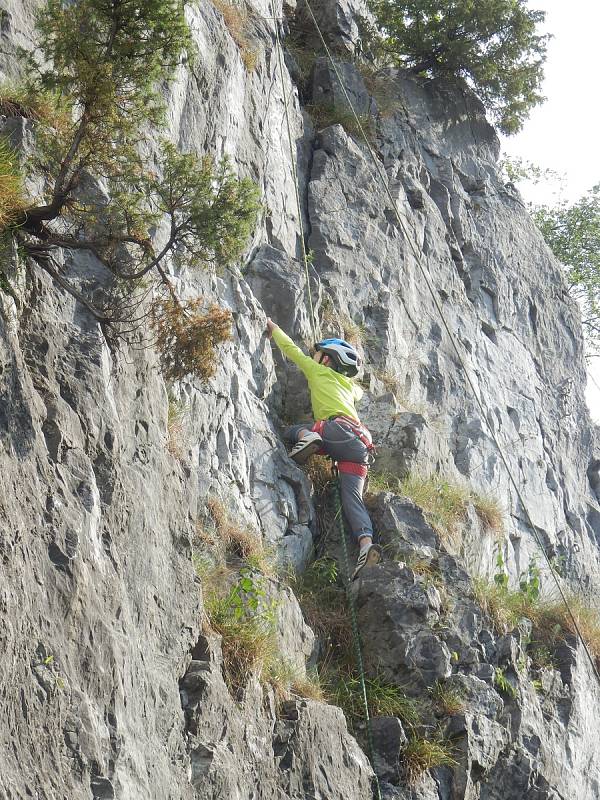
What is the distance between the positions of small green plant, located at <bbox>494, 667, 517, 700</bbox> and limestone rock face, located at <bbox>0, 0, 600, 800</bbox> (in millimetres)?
25

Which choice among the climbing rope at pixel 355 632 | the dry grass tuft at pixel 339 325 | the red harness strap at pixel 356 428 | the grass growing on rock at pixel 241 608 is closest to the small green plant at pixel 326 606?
the climbing rope at pixel 355 632

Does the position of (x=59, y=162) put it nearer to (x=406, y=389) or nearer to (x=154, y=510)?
(x=154, y=510)

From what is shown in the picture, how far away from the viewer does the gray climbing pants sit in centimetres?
1005

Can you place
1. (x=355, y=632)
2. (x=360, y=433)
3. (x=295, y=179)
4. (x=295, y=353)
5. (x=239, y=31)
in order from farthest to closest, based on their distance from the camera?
(x=295, y=179)
(x=239, y=31)
(x=295, y=353)
(x=360, y=433)
(x=355, y=632)

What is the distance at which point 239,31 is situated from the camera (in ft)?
43.0

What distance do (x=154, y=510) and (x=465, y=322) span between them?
9.76 m

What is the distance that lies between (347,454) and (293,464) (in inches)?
22.5

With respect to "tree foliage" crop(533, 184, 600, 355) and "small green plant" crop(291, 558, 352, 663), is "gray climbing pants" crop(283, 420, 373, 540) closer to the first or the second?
"small green plant" crop(291, 558, 352, 663)

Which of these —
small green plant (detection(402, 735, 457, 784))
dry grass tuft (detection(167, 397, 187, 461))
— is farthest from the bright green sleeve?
small green plant (detection(402, 735, 457, 784))

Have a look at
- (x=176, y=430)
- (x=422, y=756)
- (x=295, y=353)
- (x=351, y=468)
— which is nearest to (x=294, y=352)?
(x=295, y=353)

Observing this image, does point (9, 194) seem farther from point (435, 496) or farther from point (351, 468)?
point (435, 496)

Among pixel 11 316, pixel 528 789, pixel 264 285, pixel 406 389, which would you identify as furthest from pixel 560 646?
pixel 11 316

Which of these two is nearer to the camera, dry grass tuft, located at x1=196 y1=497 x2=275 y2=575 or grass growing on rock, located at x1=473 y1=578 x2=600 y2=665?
dry grass tuft, located at x1=196 y1=497 x2=275 y2=575

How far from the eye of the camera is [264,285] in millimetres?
11273
